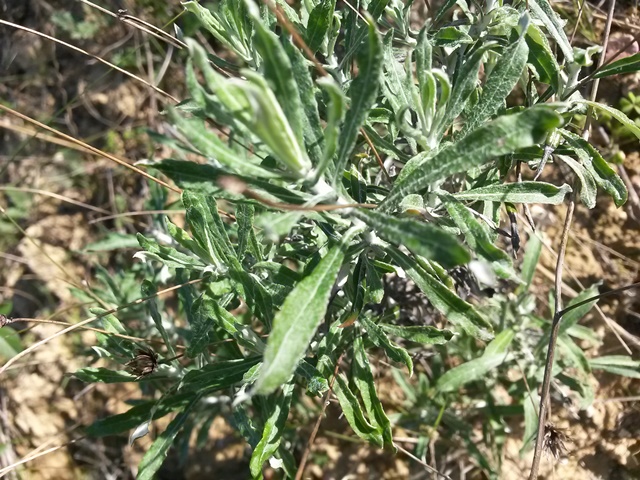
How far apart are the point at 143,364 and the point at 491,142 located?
1.43 metres

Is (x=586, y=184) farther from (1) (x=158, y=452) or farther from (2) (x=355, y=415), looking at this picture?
(1) (x=158, y=452)

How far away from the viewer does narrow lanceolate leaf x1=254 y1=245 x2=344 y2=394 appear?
3.77 ft

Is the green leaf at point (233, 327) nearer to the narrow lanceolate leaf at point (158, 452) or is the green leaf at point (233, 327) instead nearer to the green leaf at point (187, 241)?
the green leaf at point (187, 241)

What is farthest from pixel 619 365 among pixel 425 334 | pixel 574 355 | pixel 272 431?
pixel 272 431

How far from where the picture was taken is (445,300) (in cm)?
148

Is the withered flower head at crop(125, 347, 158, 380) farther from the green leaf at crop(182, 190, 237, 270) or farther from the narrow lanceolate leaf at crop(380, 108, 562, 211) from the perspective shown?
the narrow lanceolate leaf at crop(380, 108, 562, 211)

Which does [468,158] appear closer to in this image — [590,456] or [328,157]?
[328,157]

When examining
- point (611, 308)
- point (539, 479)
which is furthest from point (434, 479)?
point (611, 308)

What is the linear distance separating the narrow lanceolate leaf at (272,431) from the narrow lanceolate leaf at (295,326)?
696 mm

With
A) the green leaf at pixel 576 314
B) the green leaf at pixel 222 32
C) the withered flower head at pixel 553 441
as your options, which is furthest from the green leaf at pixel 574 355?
the green leaf at pixel 222 32

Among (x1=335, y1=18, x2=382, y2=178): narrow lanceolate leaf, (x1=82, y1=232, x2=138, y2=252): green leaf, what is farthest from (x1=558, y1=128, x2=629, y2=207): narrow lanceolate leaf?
(x1=82, y1=232, x2=138, y2=252): green leaf

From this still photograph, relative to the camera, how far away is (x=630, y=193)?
2795 mm

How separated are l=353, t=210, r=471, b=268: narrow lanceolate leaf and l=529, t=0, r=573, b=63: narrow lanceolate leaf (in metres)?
0.90

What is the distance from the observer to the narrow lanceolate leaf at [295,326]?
1.15 m
